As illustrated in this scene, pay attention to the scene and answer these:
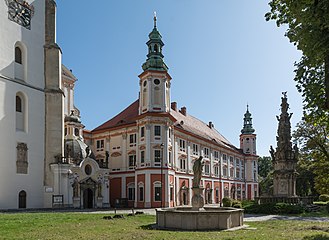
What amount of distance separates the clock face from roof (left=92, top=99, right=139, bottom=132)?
16996mm

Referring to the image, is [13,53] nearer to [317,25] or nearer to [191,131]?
[191,131]

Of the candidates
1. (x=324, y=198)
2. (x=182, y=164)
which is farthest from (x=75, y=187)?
(x=324, y=198)

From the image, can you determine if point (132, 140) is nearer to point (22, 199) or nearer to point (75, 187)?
point (75, 187)

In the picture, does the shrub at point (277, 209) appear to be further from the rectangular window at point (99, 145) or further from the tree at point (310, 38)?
the rectangular window at point (99, 145)

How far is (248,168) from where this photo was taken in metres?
83.2

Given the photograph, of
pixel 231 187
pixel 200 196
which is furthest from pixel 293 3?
pixel 231 187

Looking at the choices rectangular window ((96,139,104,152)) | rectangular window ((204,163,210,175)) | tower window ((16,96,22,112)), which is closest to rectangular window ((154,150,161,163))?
rectangular window ((96,139,104,152))

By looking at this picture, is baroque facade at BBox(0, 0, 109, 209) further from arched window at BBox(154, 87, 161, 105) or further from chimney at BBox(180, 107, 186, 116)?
chimney at BBox(180, 107, 186, 116)

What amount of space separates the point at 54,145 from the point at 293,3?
32752 mm

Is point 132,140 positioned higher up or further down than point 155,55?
further down

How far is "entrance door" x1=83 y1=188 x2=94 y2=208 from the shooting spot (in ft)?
142

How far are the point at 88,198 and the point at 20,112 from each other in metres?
11.8

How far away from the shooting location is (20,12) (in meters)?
39.2

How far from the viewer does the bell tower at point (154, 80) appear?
160 feet
